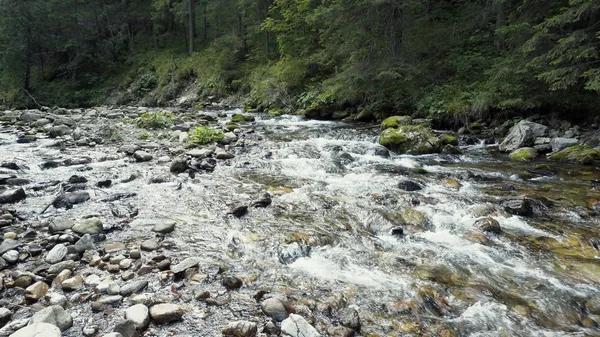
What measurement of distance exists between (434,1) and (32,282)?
2226 cm

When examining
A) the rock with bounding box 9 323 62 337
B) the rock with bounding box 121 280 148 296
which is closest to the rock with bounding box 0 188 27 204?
the rock with bounding box 121 280 148 296

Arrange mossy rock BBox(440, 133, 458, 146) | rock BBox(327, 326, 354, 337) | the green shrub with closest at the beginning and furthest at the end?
rock BBox(327, 326, 354, 337)
mossy rock BBox(440, 133, 458, 146)
the green shrub

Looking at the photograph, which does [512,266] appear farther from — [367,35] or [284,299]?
[367,35]

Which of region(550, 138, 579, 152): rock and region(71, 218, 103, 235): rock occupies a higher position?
region(550, 138, 579, 152): rock

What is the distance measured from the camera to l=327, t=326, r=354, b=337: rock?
2984 mm

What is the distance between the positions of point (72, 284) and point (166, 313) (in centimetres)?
118

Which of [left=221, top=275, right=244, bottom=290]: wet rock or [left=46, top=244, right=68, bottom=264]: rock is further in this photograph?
[left=46, top=244, right=68, bottom=264]: rock

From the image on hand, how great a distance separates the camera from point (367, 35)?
1457 centimetres

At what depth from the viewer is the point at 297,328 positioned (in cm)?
295

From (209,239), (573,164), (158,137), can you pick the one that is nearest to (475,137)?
(573,164)

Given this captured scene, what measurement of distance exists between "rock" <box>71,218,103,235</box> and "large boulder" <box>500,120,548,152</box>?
10.2 metres

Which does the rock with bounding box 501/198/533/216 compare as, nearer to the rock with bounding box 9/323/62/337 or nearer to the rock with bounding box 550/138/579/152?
the rock with bounding box 550/138/579/152

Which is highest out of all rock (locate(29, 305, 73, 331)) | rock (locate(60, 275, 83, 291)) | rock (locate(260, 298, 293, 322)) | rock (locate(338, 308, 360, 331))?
rock (locate(29, 305, 73, 331))

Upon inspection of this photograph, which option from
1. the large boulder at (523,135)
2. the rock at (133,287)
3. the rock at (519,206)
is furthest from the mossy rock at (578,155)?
the rock at (133,287)
